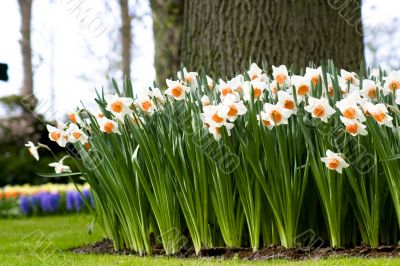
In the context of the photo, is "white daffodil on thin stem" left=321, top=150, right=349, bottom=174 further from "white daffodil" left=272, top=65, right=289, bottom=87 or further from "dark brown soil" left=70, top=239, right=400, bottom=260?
"white daffodil" left=272, top=65, right=289, bottom=87

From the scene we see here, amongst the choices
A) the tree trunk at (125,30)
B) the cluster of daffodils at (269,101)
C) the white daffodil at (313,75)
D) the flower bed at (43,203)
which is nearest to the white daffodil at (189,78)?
the cluster of daffodils at (269,101)

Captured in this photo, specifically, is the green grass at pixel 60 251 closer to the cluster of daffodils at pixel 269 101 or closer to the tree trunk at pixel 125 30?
the cluster of daffodils at pixel 269 101

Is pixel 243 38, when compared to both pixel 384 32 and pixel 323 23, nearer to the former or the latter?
pixel 323 23

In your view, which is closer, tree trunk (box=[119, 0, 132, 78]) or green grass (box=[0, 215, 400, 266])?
green grass (box=[0, 215, 400, 266])

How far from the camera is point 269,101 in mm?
3521

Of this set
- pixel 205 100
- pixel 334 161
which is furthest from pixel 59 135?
pixel 334 161

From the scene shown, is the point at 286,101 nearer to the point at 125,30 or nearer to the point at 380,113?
the point at 380,113

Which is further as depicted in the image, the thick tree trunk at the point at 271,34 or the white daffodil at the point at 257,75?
the thick tree trunk at the point at 271,34

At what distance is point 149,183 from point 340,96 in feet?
3.97

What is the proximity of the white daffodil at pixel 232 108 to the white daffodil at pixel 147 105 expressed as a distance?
53cm

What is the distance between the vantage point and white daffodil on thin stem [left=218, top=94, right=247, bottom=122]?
3256mm

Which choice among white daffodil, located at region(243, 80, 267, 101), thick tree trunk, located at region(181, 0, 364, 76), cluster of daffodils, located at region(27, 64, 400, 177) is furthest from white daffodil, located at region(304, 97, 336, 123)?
thick tree trunk, located at region(181, 0, 364, 76)

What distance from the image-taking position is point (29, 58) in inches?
617

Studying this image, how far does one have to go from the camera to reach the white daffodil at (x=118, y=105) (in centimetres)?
354
